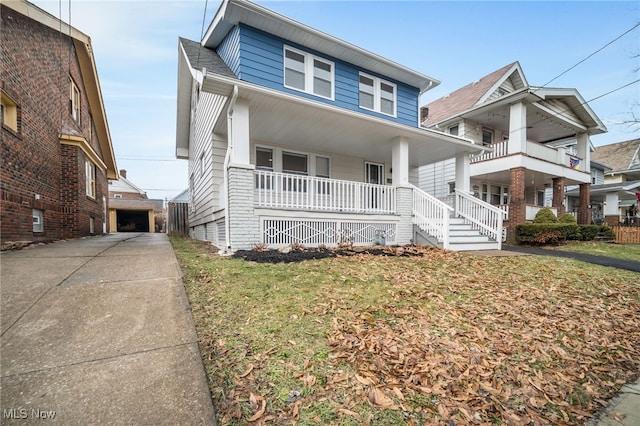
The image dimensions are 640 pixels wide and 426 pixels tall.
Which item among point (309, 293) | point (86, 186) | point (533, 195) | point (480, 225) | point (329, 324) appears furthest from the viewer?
point (533, 195)

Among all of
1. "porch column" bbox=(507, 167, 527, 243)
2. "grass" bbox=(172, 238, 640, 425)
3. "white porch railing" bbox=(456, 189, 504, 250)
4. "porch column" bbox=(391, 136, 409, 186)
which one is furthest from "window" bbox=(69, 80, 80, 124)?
"porch column" bbox=(507, 167, 527, 243)

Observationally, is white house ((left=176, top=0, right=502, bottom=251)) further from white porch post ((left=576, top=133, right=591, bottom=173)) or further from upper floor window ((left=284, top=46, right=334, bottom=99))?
white porch post ((left=576, top=133, right=591, bottom=173))

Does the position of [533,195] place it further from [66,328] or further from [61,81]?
[61,81]

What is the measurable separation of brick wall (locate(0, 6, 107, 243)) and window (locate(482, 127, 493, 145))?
18176mm

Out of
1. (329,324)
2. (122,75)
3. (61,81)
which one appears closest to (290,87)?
(329,324)

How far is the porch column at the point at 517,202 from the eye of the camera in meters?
12.3

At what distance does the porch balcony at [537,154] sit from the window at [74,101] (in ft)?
55.9

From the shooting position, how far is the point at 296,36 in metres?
8.29

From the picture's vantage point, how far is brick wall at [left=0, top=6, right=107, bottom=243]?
247 inches

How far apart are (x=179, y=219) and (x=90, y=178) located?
4.58 m

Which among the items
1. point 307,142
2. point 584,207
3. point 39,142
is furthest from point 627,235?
point 39,142

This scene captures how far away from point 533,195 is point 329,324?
20.7 metres

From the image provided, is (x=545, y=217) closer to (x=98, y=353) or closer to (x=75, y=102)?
(x=98, y=353)

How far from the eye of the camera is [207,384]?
5.96 feet
